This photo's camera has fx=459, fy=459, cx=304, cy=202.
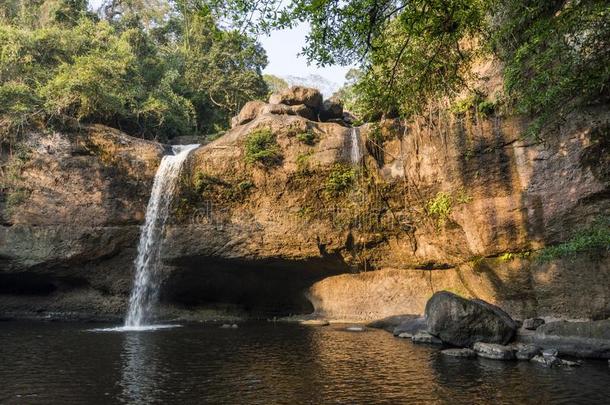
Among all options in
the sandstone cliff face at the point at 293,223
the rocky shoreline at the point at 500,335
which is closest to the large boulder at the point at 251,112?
the sandstone cliff face at the point at 293,223

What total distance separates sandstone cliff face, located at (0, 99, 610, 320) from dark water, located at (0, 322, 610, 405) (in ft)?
19.2

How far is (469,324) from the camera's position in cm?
1277

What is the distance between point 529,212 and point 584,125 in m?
3.32

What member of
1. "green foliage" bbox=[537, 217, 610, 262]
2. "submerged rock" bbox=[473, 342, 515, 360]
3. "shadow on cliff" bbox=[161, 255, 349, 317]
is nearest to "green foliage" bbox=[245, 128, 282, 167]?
"shadow on cliff" bbox=[161, 255, 349, 317]

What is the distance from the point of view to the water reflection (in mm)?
8000

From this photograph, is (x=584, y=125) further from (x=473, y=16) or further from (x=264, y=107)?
(x=264, y=107)

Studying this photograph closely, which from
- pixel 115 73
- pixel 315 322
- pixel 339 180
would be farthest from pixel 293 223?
pixel 115 73

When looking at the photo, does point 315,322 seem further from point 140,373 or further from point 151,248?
point 140,373

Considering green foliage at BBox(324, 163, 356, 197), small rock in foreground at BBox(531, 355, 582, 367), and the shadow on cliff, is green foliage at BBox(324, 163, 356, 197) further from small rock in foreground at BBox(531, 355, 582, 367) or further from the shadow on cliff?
small rock in foreground at BBox(531, 355, 582, 367)

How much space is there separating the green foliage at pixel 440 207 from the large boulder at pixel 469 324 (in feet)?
17.3

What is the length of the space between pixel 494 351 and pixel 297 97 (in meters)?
18.8

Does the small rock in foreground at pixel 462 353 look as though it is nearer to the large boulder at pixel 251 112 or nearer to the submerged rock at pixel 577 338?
the submerged rock at pixel 577 338

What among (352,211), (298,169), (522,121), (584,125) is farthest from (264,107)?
(584,125)

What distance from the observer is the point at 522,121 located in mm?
16203
